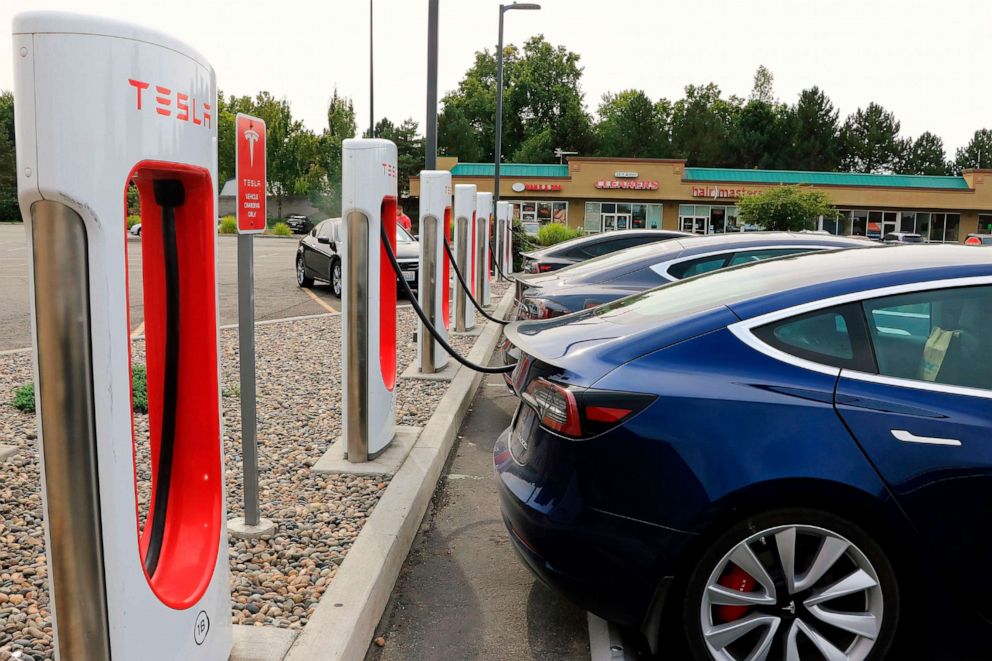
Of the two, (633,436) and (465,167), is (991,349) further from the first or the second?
(465,167)

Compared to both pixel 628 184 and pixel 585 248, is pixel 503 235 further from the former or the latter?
pixel 628 184

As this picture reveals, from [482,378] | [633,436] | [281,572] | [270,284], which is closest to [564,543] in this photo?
[633,436]

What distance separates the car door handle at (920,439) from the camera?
301 cm

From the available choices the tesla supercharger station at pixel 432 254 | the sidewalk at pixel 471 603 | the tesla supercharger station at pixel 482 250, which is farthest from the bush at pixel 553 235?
the sidewalk at pixel 471 603

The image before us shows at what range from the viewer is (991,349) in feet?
10.6

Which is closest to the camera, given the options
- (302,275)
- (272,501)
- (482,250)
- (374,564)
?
(374,564)

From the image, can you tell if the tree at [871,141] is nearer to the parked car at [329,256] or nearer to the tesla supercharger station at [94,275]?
the parked car at [329,256]

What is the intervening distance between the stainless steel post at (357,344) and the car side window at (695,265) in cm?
285

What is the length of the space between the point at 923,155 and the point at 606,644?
3939 inches

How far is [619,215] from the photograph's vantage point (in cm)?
5497

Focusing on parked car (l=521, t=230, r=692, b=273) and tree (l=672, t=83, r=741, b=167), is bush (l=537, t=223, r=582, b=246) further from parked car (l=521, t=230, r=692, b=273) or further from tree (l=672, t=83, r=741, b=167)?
tree (l=672, t=83, r=741, b=167)

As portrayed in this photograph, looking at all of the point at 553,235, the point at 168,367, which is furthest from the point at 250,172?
the point at 553,235

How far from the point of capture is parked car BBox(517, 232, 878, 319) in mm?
7027

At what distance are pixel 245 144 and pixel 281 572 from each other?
1.93 metres
